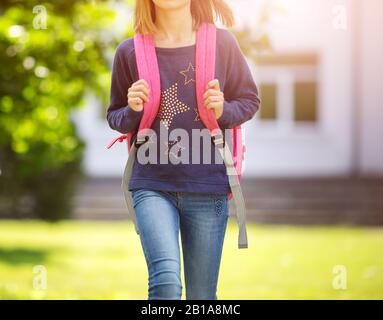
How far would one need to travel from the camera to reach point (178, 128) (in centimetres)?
346

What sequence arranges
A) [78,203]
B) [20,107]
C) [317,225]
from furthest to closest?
1. [78,203]
2. [317,225]
3. [20,107]

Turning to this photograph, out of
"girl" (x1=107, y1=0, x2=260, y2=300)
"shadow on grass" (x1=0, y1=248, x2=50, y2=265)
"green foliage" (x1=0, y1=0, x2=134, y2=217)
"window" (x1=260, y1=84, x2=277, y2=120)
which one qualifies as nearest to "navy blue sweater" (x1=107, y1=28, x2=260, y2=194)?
"girl" (x1=107, y1=0, x2=260, y2=300)

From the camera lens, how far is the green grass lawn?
736cm

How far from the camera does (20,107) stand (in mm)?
7281

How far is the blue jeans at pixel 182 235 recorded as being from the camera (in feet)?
10.7

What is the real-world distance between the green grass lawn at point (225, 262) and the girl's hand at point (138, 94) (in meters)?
3.58

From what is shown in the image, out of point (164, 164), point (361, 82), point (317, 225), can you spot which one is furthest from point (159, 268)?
point (361, 82)

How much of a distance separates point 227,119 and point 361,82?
17.7m

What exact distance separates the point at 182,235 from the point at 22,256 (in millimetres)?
8094

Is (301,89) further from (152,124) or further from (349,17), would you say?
(152,124)

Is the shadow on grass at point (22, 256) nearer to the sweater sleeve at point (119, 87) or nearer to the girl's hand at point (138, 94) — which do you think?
the sweater sleeve at point (119, 87)

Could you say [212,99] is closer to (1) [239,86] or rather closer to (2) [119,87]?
(1) [239,86]

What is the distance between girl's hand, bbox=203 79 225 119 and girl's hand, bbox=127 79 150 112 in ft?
0.77

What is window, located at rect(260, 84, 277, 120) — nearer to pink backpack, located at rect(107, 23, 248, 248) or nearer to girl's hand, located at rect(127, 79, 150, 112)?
pink backpack, located at rect(107, 23, 248, 248)
